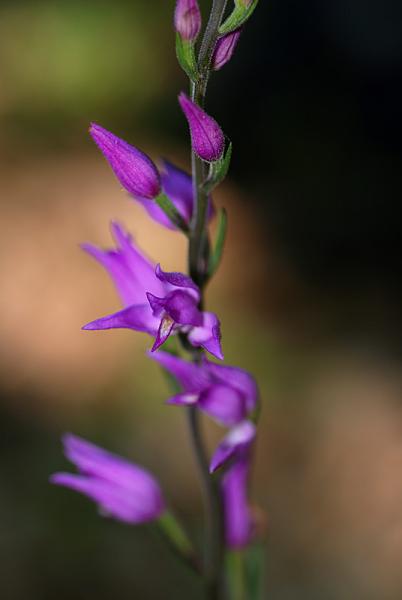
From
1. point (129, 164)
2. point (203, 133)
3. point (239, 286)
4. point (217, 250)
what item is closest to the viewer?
point (203, 133)

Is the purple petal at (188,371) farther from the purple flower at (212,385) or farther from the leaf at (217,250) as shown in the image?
the leaf at (217,250)

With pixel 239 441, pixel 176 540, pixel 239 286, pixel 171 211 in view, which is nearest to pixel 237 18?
pixel 171 211

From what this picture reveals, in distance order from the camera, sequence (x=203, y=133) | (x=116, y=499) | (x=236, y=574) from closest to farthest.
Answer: (x=203, y=133), (x=116, y=499), (x=236, y=574)

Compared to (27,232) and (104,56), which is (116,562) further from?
(104,56)

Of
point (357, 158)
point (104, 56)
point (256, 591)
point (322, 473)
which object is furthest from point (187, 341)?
point (104, 56)

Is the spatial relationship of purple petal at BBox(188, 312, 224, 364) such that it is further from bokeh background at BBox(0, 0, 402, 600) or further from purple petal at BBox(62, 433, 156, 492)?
bokeh background at BBox(0, 0, 402, 600)

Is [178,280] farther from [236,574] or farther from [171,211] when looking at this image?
[236,574]
